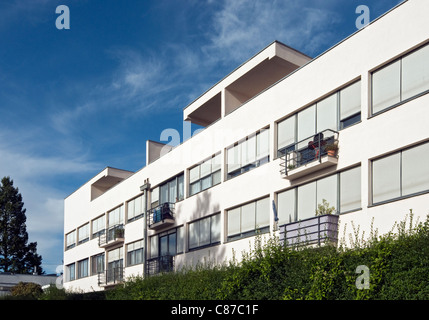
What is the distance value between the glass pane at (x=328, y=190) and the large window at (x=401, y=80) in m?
3.21

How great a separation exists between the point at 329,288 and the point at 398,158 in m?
5.98

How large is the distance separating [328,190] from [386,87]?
459 cm

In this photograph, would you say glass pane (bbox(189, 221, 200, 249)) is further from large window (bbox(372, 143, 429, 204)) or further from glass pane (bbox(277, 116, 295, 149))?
large window (bbox(372, 143, 429, 204))

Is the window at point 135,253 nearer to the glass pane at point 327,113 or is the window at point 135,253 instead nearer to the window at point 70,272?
the window at point 70,272

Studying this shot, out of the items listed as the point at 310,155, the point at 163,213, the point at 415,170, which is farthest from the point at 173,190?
the point at 415,170

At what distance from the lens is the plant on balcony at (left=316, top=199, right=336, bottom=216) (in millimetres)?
23047

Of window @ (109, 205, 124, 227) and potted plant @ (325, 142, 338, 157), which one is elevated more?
potted plant @ (325, 142, 338, 157)

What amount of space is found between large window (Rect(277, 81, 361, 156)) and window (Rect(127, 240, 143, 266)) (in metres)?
16.3

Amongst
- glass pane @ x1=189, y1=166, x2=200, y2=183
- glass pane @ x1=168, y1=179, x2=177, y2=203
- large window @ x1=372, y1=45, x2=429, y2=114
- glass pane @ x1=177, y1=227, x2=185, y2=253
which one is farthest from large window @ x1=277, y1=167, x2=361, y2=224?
glass pane @ x1=168, y1=179, x2=177, y2=203

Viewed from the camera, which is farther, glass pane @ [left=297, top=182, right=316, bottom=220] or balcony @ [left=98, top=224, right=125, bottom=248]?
balcony @ [left=98, top=224, right=125, bottom=248]

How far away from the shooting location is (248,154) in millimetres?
29188
